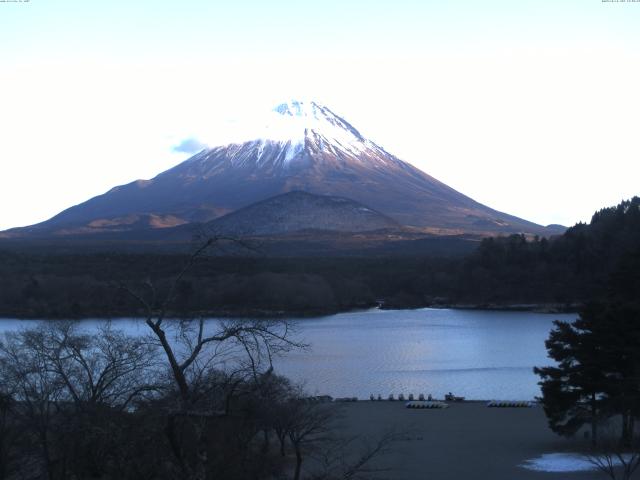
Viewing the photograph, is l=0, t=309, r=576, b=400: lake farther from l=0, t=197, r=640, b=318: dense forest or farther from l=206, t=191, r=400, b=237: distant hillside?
l=206, t=191, r=400, b=237: distant hillside

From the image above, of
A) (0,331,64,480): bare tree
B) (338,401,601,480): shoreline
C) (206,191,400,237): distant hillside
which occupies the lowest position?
(338,401,601,480): shoreline

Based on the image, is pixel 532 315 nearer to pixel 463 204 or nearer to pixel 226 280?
pixel 226 280

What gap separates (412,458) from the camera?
11.6 metres

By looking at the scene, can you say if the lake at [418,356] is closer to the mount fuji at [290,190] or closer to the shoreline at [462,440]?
the shoreline at [462,440]

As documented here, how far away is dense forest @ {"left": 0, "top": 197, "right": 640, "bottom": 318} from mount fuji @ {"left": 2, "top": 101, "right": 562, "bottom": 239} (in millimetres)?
28171

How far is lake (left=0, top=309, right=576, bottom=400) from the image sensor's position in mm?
19422

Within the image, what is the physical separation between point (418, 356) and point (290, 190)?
7239cm

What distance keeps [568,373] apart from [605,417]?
1206 mm

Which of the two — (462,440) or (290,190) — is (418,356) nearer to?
(462,440)

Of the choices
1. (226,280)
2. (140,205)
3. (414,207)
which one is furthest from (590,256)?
(140,205)

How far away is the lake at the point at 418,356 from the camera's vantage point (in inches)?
765

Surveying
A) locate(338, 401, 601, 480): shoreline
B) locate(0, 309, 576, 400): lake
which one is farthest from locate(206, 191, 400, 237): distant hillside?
locate(338, 401, 601, 480): shoreline

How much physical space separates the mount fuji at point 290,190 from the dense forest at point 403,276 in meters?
28.2

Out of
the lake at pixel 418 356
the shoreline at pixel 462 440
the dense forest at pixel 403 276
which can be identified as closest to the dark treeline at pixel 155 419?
the shoreline at pixel 462 440
